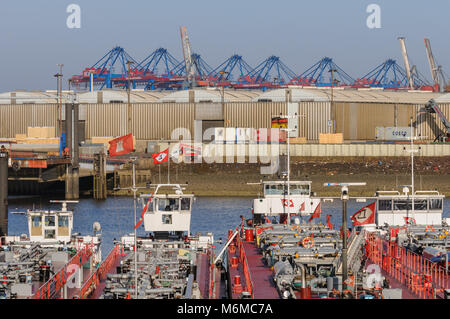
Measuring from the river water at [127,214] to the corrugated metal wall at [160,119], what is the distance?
116 ft

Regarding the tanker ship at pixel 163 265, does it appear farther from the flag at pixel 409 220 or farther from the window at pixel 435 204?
the window at pixel 435 204

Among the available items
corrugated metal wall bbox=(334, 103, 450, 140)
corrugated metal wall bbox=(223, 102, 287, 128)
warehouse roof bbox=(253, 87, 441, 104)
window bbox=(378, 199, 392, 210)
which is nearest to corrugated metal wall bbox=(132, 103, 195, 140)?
corrugated metal wall bbox=(223, 102, 287, 128)

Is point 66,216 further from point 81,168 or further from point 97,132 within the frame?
point 97,132

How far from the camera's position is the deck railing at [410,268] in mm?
28906

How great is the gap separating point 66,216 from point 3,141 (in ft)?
270

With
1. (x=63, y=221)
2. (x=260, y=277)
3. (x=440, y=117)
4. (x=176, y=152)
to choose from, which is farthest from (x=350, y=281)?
(x=440, y=117)

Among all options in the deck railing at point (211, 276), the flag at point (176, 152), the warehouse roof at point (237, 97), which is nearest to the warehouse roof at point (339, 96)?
the warehouse roof at point (237, 97)

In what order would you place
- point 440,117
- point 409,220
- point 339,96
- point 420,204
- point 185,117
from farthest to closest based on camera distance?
point 339,96 < point 440,117 < point 185,117 < point 420,204 < point 409,220

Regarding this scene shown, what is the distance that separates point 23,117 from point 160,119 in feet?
69.7

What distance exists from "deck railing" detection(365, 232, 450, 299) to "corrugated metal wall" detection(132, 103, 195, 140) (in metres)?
91.2

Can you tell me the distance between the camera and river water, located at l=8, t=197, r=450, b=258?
213 ft

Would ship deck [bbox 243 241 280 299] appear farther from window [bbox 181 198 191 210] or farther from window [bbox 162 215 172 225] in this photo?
window [bbox 162 215 172 225]

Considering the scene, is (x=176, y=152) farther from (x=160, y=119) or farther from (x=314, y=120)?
(x=314, y=120)

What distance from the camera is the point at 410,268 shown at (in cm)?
3253
